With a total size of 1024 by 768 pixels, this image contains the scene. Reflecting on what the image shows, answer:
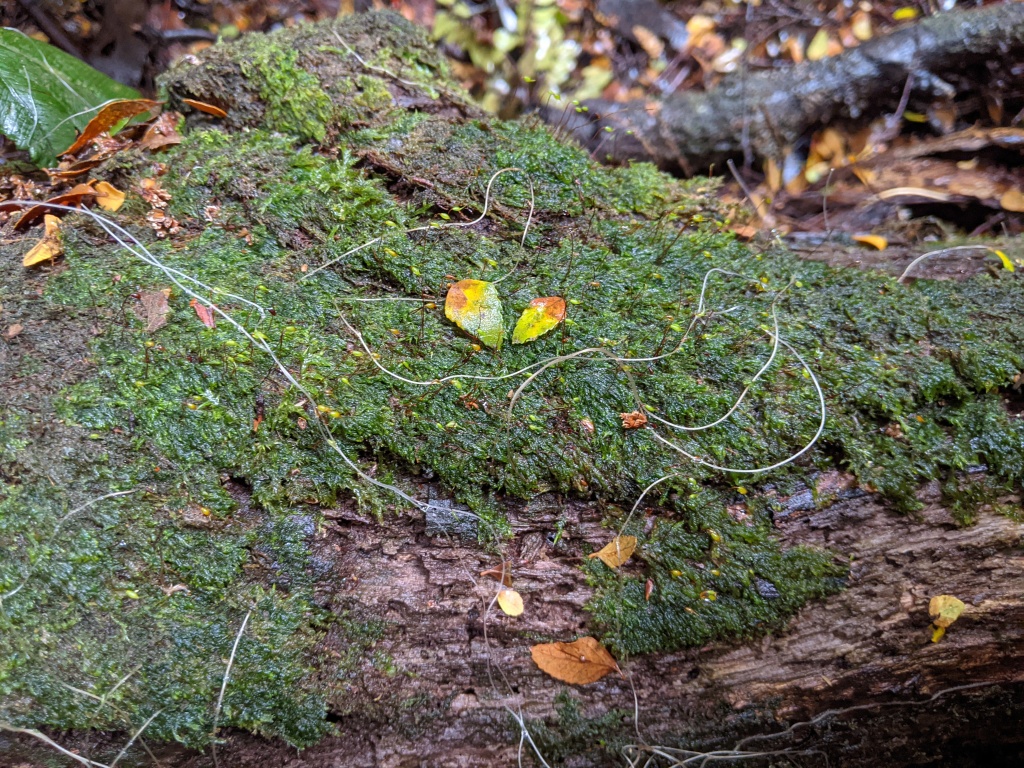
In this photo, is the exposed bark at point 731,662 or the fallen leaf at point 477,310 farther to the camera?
the fallen leaf at point 477,310

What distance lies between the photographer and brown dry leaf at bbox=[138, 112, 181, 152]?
2236mm

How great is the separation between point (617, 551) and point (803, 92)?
3.69 meters

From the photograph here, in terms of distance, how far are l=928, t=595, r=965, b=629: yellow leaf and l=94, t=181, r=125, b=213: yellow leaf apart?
10.2ft

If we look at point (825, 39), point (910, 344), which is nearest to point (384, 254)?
point (910, 344)

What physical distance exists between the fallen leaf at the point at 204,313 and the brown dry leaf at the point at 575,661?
1448 mm

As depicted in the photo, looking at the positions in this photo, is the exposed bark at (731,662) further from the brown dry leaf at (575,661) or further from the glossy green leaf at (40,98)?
the glossy green leaf at (40,98)

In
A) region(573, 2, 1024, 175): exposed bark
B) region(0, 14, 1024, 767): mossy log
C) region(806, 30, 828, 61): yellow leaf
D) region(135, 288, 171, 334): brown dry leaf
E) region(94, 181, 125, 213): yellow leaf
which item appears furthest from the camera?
region(806, 30, 828, 61): yellow leaf

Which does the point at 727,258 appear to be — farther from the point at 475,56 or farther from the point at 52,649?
the point at 475,56

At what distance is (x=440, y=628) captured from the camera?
166cm

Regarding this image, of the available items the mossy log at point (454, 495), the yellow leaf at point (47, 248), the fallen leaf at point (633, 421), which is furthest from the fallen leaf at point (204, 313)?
the fallen leaf at point (633, 421)

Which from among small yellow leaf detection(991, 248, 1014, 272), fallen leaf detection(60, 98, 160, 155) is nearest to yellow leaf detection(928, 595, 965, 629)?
small yellow leaf detection(991, 248, 1014, 272)

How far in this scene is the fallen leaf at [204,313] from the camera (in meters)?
1.83

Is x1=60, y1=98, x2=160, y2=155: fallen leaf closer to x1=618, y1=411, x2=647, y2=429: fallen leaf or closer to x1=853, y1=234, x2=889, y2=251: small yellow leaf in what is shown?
x1=618, y1=411, x2=647, y2=429: fallen leaf

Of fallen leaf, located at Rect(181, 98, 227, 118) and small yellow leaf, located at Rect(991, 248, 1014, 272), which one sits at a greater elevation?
fallen leaf, located at Rect(181, 98, 227, 118)
